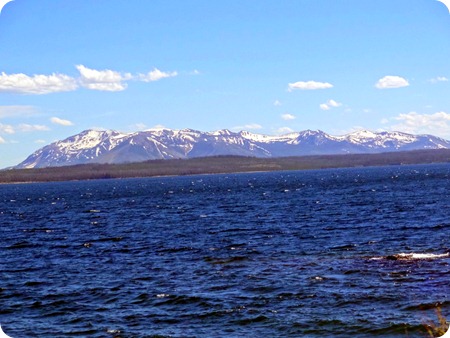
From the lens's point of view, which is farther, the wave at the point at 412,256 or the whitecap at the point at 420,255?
the whitecap at the point at 420,255

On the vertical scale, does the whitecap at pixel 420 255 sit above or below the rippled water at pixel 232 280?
above

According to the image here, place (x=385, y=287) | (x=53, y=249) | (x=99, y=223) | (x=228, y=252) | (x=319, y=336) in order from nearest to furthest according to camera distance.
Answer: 1. (x=319, y=336)
2. (x=385, y=287)
3. (x=228, y=252)
4. (x=53, y=249)
5. (x=99, y=223)

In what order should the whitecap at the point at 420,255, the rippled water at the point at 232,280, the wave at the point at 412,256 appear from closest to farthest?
the rippled water at the point at 232,280 < the wave at the point at 412,256 < the whitecap at the point at 420,255

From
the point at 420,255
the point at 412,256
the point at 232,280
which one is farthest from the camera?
the point at 420,255

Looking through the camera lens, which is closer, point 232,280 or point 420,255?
point 232,280

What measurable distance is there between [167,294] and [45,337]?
680 cm

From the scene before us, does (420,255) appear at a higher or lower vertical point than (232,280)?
higher

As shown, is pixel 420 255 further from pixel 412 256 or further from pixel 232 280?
pixel 232 280

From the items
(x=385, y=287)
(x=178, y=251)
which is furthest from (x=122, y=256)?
(x=385, y=287)

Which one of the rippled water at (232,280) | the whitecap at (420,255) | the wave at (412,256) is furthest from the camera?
the whitecap at (420,255)

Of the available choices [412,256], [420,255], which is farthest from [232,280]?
[420,255]

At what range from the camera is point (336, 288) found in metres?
28.8

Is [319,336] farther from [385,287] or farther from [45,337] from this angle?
[45,337]

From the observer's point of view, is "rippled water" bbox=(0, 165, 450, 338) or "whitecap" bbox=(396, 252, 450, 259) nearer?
"rippled water" bbox=(0, 165, 450, 338)
